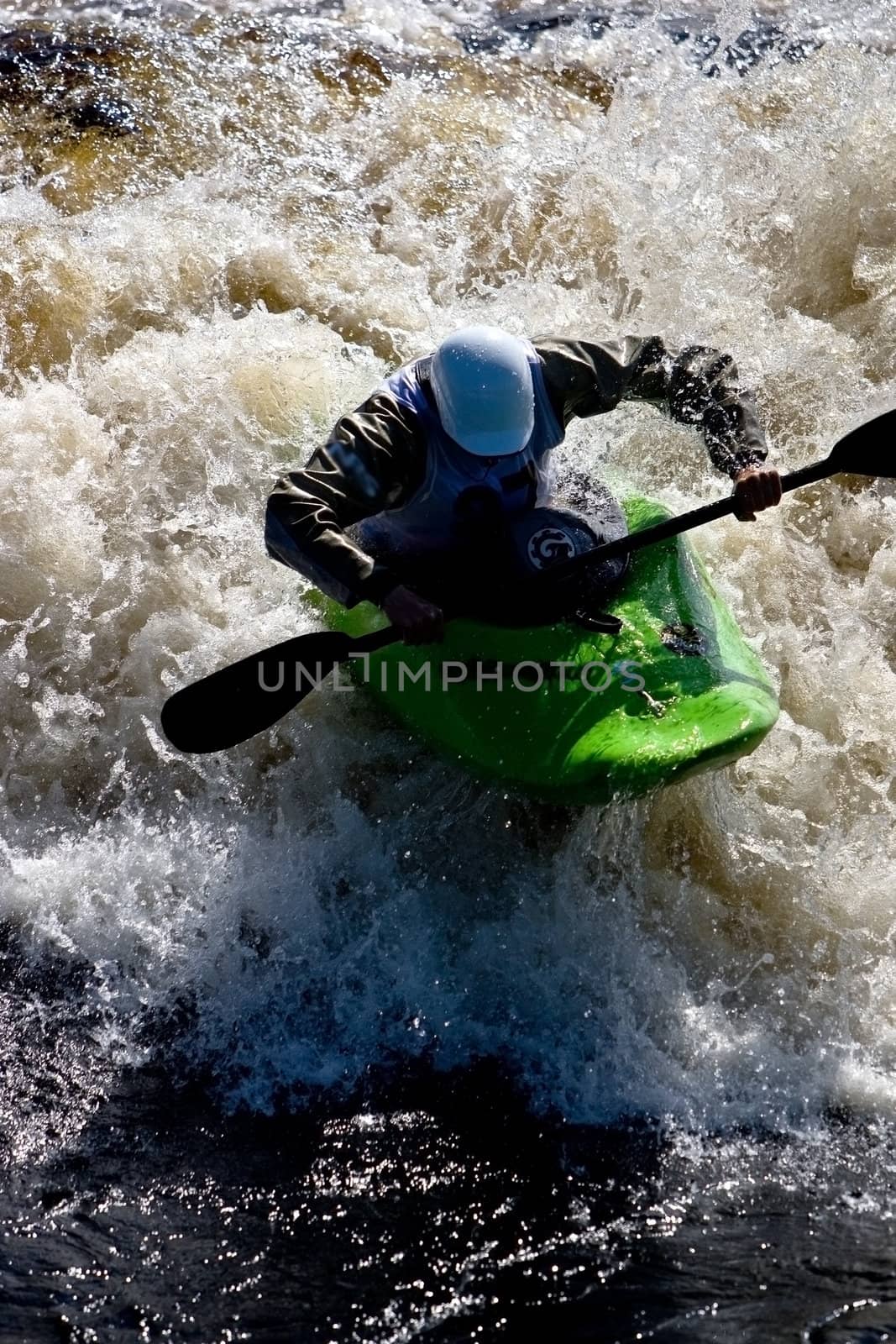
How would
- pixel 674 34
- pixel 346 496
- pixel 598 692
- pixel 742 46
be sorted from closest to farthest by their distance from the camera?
pixel 346 496 → pixel 598 692 → pixel 742 46 → pixel 674 34

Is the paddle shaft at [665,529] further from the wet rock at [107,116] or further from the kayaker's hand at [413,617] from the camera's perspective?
the wet rock at [107,116]

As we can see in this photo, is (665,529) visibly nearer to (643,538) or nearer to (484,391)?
(643,538)

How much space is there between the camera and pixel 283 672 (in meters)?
3.76

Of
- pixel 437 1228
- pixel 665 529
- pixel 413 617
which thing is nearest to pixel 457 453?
pixel 413 617

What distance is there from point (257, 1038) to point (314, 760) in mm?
929

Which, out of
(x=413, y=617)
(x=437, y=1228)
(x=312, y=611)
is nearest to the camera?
(x=437, y=1228)

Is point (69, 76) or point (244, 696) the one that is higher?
point (69, 76)

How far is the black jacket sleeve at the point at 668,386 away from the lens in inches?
148

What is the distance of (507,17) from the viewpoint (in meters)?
7.84

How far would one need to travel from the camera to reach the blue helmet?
345 cm

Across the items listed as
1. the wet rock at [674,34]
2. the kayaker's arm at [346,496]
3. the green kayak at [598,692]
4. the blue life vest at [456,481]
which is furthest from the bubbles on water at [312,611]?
the kayaker's arm at [346,496]

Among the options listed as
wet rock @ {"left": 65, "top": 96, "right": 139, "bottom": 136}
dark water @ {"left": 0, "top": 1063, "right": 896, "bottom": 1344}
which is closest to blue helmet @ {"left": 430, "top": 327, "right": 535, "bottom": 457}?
dark water @ {"left": 0, "top": 1063, "right": 896, "bottom": 1344}

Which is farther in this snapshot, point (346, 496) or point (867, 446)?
point (867, 446)

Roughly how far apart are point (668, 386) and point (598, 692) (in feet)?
3.14
